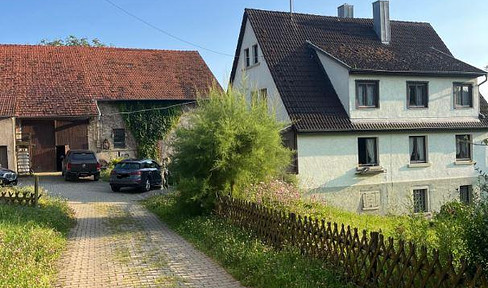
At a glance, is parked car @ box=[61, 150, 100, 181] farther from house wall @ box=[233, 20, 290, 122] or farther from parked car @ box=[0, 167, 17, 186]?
house wall @ box=[233, 20, 290, 122]

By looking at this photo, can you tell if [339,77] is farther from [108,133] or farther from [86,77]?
[86,77]

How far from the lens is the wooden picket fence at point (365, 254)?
4.89m

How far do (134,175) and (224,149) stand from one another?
35.6 ft

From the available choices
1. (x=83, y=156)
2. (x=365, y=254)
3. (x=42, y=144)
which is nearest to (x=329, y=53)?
(x=83, y=156)

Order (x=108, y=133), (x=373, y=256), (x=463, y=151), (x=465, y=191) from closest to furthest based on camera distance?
(x=373, y=256) < (x=463, y=151) < (x=465, y=191) < (x=108, y=133)

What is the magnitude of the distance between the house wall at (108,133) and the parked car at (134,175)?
30.2ft

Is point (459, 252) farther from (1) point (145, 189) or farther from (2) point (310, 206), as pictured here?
(1) point (145, 189)

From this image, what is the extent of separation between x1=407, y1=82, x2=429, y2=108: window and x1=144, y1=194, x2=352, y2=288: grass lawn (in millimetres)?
14860

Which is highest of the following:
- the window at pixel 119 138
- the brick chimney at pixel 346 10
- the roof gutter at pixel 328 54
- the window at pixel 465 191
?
the brick chimney at pixel 346 10

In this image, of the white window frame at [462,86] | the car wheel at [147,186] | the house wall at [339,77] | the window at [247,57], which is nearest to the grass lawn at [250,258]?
the car wheel at [147,186]

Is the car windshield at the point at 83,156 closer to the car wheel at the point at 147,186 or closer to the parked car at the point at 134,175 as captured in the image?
the parked car at the point at 134,175

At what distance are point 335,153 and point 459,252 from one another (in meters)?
15.1

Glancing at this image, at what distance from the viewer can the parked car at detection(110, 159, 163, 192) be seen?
2171 cm

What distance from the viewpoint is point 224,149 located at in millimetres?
11984
